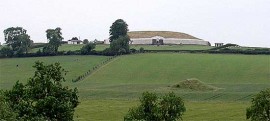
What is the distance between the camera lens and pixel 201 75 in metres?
124

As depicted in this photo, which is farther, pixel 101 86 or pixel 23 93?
pixel 101 86

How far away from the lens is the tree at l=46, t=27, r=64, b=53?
174m

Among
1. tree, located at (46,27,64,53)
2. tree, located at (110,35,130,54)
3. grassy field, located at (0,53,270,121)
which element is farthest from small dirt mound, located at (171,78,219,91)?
tree, located at (46,27,64,53)

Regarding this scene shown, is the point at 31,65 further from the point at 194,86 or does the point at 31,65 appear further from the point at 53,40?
the point at 194,86

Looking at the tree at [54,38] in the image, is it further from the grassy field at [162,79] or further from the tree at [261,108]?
the tree at [261,108]

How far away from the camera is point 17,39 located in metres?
180

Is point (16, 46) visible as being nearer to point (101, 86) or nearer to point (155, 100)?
point (101, 86)

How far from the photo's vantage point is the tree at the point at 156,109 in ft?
146

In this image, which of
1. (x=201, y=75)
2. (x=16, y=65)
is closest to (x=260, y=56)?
(x=201, y=75)

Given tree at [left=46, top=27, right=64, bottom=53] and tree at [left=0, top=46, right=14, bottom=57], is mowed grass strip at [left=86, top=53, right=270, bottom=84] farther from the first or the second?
tree at [left=0, top=46, right=14, bottom=57]

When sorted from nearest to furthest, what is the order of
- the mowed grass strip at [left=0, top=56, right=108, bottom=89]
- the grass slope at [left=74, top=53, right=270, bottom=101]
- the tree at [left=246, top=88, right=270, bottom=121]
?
the tree at [left=246, top=88, right=270, bottom=121] → the grass slope at [left=74, top=53, right=270, bottom=101] → the mowed grass strip at [left=0, top=56, right=108, bottom=89]

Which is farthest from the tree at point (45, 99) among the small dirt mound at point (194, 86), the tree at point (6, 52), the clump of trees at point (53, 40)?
the tree at point (6, 52)

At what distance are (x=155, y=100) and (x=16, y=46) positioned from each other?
13924 centimetres

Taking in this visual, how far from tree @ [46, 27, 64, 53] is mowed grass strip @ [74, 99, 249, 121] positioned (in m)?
93.3
